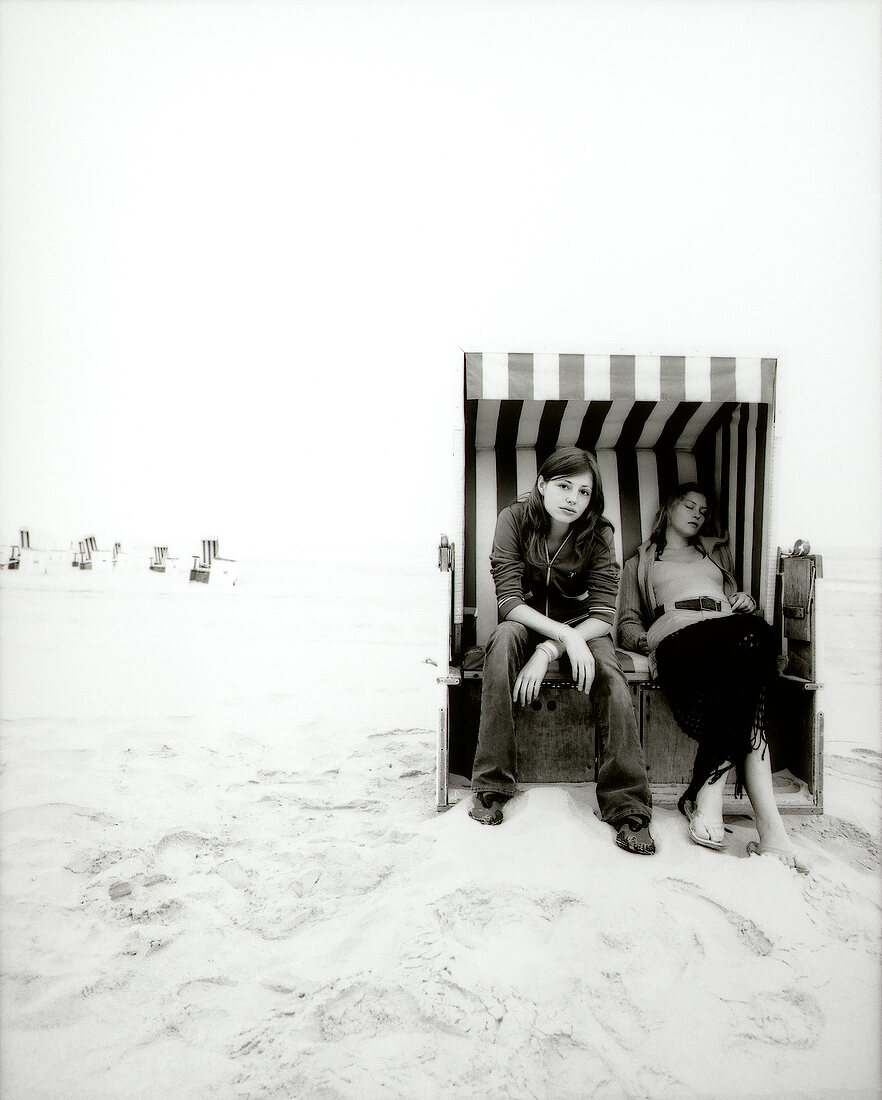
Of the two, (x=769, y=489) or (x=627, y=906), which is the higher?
(x=769, y=489)

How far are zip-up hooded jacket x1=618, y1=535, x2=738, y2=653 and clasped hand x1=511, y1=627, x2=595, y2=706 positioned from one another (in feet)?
1.27

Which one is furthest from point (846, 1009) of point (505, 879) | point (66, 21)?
point (66, 21)

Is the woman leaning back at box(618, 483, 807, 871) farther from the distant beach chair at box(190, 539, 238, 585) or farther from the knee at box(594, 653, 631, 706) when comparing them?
the distant beach chair at box(190, 539, 238, 585)

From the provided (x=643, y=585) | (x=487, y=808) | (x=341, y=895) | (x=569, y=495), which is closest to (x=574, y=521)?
(x=569, y=495)

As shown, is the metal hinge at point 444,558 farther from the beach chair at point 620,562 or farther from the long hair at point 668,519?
the long hair at point 668,519

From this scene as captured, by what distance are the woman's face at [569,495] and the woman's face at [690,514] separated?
0.45 metres

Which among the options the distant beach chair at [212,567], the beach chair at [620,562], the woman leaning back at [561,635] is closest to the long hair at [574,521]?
the woman leaning back at [561,635]

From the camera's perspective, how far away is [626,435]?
258cm

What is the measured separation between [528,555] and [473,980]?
3.91 feet

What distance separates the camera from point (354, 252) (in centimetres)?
221

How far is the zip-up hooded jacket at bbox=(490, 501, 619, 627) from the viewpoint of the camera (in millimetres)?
2121

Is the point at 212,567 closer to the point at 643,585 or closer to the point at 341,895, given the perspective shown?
the point at 341,895

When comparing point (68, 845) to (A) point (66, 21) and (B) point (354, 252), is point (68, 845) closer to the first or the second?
(B) point (354, 252)

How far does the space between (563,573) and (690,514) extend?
583mm
